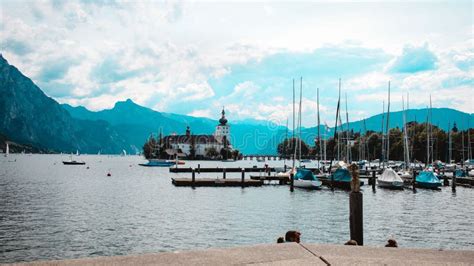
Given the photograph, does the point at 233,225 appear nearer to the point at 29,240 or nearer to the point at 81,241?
the point at 81,241

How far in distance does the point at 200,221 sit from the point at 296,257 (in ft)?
91.6

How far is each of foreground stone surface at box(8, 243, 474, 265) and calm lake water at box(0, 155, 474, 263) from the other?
15781 millimetres

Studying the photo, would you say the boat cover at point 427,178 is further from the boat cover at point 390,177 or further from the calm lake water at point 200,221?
the calm lake water at point 200,221

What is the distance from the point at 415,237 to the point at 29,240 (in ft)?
78.9

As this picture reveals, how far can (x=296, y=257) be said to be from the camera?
448 inches

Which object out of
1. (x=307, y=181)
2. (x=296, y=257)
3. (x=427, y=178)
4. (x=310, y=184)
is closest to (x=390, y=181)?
(x=427, y=178)

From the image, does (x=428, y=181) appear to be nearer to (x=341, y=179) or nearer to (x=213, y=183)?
(x=341, y=179)

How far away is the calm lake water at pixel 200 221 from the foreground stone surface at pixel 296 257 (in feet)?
51.8

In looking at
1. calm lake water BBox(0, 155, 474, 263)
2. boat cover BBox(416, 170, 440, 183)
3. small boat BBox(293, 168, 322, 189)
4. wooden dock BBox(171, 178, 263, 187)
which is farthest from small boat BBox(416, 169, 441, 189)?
wooden dock BBox(171, 178, 263, 187)

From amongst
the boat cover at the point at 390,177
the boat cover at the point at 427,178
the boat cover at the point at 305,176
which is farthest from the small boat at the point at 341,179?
the boat cover at the point at 427,178

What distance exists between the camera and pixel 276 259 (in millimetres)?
11211

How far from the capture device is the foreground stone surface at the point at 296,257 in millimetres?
10859

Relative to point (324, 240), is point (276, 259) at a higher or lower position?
higher

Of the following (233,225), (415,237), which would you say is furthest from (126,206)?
(415,237)
